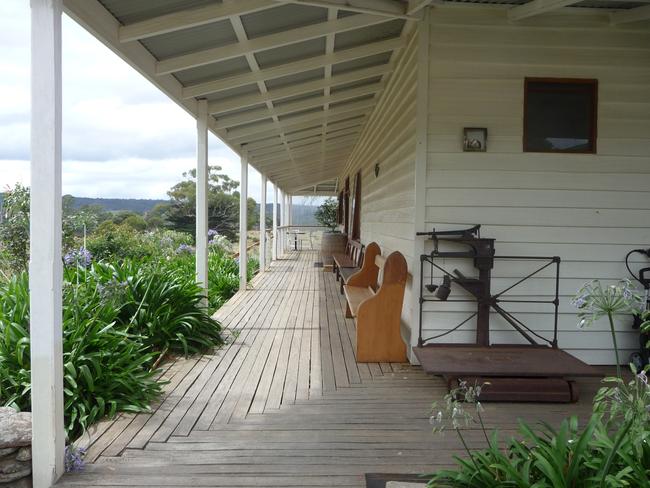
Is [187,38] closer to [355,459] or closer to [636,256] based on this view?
[355,459]

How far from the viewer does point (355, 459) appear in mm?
2729

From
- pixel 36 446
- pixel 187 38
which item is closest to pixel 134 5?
pixel 187 38

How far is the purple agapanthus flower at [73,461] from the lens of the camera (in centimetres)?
259

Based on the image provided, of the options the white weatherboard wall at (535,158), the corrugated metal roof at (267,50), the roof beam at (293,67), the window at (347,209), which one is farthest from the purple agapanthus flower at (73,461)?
the window at (347,209)

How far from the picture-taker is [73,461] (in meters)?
2.60

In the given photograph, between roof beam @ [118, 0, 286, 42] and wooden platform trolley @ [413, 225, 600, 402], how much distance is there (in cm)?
202

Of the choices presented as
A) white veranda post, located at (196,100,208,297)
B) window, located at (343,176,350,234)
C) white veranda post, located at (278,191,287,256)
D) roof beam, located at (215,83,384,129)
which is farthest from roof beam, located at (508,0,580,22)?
white veranda post, located at (278,191,287,256)

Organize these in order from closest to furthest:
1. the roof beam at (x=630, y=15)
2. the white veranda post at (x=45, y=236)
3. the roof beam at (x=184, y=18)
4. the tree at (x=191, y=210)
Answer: the white veranda post at (x=45, y=236), the roof beam at (x=184, y=18), the roof beam at (x=630, y=15), the tree at (x=191, y=210)

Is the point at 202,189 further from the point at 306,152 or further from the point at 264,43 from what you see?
the point at 306,152

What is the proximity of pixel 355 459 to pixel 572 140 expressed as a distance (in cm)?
301

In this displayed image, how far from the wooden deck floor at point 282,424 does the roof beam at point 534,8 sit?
2643 mm

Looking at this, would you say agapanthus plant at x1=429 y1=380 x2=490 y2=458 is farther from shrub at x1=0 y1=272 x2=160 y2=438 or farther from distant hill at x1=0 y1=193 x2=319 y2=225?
distant hill at x1=0 y1=193 x2=319 y2=225

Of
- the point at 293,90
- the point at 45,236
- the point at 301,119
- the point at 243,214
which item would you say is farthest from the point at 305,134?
the point at 45,236

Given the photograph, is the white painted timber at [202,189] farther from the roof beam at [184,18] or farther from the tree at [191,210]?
the tree at [191,210]
